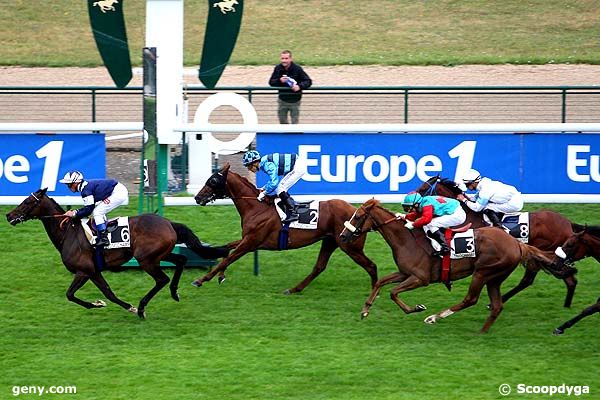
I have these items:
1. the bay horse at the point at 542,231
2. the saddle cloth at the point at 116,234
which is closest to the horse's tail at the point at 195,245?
the saddle cloth at the point at 116,234

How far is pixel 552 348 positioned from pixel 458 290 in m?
2.27

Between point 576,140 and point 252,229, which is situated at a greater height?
point 576,140

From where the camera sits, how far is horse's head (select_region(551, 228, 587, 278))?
12648 mm

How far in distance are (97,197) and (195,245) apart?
1217 millimetres

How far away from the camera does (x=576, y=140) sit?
1479 centimetres

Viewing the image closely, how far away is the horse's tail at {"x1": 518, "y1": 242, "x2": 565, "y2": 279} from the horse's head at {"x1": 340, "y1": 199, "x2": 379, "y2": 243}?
64.8 inches

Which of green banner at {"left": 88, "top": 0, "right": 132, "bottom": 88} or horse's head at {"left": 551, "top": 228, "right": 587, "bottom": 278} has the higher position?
green banner at {"left": 88, "top": 0, "right": 132, "bottom": 88}

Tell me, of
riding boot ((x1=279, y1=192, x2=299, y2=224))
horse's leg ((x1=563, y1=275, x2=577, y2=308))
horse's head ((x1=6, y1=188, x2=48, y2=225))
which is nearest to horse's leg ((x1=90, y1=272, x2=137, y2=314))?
horse's head ((x1=6, y1=188, x2=48, y2=225))

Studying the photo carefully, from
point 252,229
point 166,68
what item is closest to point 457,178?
point 252,229

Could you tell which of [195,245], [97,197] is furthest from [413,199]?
[97,197]

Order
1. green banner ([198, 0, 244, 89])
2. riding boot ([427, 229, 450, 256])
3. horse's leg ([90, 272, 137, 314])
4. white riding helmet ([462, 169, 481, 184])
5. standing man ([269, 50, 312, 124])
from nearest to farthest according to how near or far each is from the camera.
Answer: riding boot ([427, 229, 450, 256]) < horse's leg ([90, 272, 137, 314]) < white riding helmet ([462, 169, 481, 184]) < green banner ([198, 0, 244, 89]) < standing man ([269, 50, 312, 124])

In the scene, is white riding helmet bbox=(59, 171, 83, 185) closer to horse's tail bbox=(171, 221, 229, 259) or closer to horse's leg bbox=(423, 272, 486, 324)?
horse's tail bbox=(171, 221, 229, 259)

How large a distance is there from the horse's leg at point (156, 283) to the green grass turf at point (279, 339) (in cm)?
12

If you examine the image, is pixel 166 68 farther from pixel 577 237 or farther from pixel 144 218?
pixel 577 237
